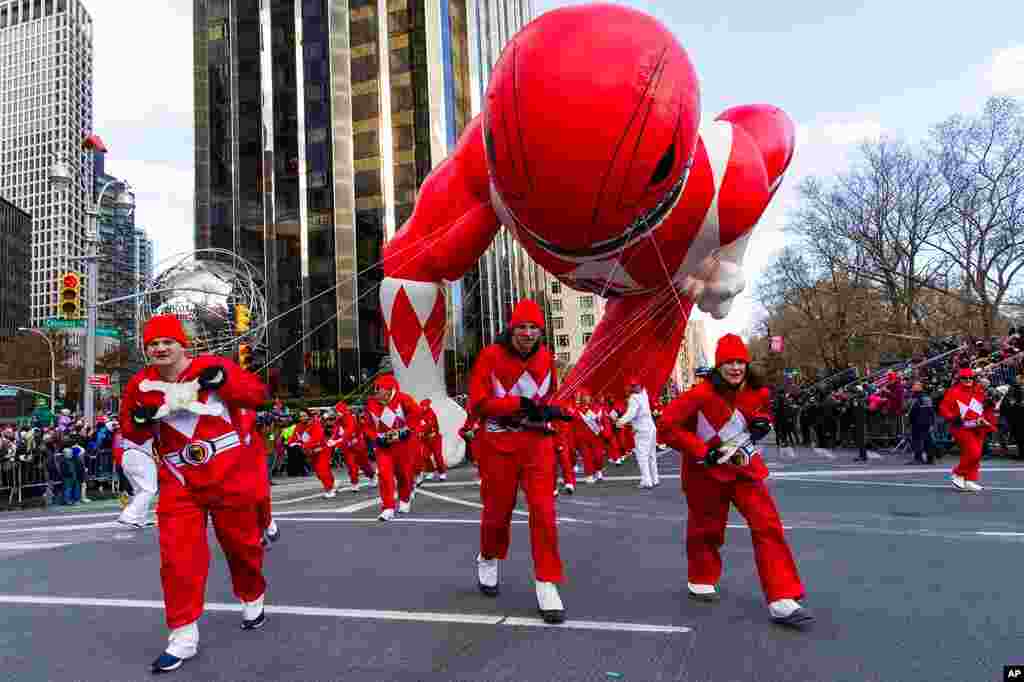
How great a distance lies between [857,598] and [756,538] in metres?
0.80

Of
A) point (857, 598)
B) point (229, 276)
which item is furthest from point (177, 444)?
point (229, 276)

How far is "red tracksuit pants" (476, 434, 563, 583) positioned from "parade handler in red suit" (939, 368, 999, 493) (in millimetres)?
7121

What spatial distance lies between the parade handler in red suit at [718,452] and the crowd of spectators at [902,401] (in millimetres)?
7835

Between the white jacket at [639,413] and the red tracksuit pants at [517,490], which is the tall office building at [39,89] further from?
the red tracksuit pants at [517,490]

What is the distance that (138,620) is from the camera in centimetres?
429

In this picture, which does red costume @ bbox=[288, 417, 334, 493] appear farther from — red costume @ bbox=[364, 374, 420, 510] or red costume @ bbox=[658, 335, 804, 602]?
red costume @ bbox=[658, 335, 804, 602]

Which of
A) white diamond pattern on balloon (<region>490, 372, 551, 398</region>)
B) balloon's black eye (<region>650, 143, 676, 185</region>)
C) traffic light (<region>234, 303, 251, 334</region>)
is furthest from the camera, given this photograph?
traffic light (<region>234, 303, 251, 334</region>)

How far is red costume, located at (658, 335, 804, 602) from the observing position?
4.20m

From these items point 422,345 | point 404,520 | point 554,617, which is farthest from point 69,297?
point 554,617

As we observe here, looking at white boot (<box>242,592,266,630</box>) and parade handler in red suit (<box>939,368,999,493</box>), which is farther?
parade handler in red suit (<box>939,368,999,493</box>)

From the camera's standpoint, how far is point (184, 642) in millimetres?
3533

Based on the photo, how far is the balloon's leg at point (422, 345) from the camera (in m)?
8.54

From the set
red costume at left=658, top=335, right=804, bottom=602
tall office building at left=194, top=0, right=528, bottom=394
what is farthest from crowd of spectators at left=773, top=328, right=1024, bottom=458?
tall office building at left=194, top=0, right=528, bottom=394

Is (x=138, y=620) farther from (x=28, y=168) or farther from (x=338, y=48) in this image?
(x=28, y=168)
